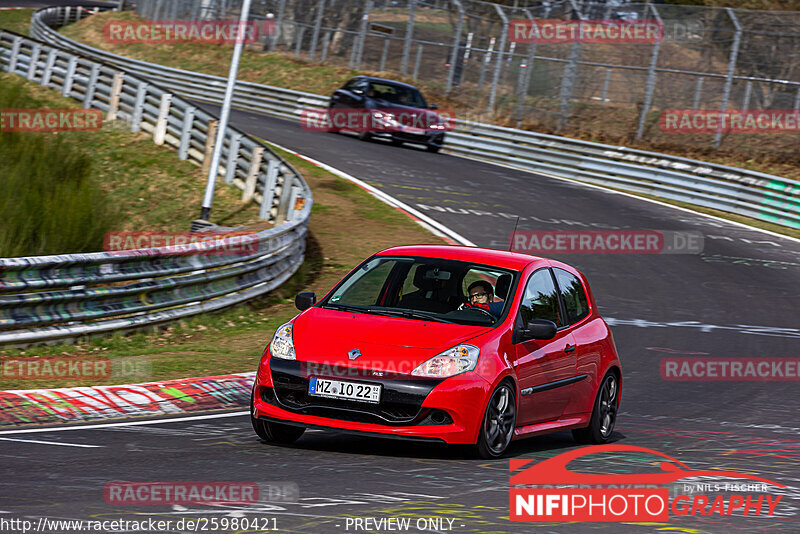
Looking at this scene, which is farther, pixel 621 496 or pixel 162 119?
pixel 162 119

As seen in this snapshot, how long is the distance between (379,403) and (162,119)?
1996 centimetres

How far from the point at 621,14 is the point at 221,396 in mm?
25226

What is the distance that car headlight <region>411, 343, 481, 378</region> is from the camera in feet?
24.2

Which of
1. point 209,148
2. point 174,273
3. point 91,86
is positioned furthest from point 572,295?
point 91,86

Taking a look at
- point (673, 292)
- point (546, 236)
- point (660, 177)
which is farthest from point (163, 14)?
point (673, 292)

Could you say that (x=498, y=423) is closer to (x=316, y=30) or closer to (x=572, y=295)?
(x=572, y=295)

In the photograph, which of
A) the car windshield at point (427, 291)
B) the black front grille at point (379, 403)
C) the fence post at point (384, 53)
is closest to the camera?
the black front grille at point (379, 403)

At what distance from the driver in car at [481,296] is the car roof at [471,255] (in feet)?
0.62

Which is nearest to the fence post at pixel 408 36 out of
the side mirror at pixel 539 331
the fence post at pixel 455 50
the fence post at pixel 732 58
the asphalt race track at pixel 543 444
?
the fence post at pixel 455 50

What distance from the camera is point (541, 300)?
28.8ft

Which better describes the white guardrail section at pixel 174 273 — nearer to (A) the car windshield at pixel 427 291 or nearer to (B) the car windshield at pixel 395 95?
(A) the car windshield at pixel 427 291

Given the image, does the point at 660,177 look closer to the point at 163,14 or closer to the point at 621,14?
the point at 621,14

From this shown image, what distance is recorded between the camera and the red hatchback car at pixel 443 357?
7332mm

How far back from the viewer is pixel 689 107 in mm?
31266
